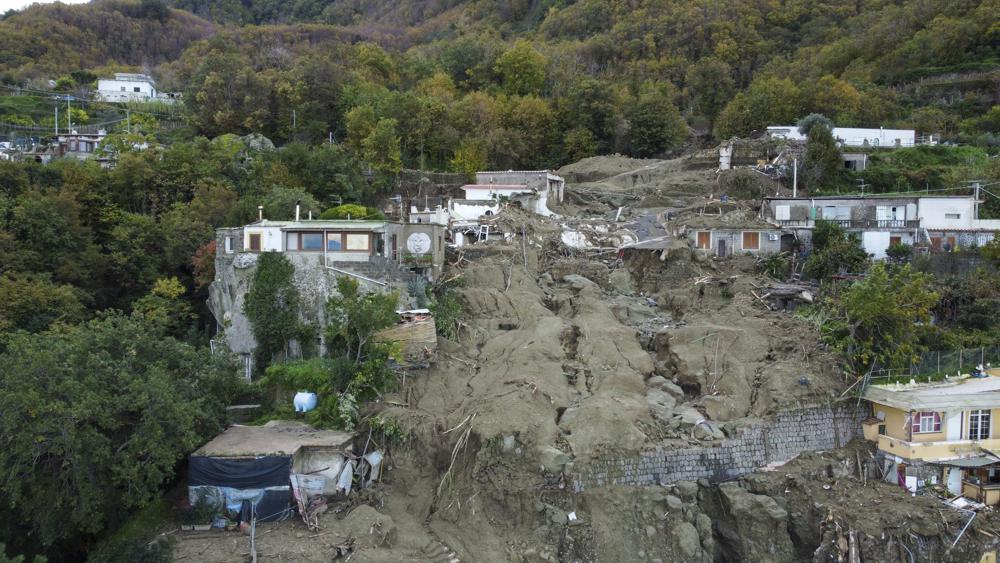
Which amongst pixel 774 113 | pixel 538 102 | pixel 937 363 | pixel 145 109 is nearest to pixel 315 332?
pixel 937 363

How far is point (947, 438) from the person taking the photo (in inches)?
765

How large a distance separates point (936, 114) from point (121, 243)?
4510 cm

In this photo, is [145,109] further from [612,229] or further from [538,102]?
[612,229]

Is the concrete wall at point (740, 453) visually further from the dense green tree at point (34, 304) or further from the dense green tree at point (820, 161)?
the dense green tree at point (34, 304)

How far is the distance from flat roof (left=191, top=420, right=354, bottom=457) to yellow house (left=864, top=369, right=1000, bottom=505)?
14087mm

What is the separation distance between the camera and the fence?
2083 cm

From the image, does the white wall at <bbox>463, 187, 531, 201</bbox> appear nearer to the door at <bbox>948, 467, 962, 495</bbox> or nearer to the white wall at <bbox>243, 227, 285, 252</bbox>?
the white wall at <bbox>243, 227, 285, 252</bbox>

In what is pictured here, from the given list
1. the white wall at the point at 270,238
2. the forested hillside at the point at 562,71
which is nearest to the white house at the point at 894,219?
the forested hillside at the point at 562,71

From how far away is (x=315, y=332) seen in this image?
2195 centimetres

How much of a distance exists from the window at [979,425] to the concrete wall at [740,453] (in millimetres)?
2491

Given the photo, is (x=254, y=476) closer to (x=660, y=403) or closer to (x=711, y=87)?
(x=660, y=403)

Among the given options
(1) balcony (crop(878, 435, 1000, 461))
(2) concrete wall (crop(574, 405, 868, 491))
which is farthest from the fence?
(1) balcony (crop(878, 435, 1000, 461))

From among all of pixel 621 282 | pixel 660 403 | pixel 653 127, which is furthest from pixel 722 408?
pixel 653 127

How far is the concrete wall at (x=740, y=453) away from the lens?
704 inches
